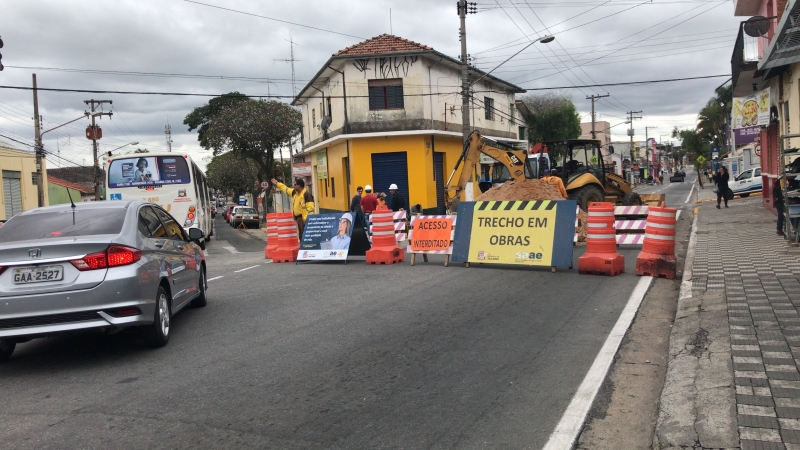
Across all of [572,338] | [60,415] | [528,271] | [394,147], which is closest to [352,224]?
[528,271]

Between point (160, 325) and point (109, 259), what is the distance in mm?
963

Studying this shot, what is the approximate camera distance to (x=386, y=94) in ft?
101

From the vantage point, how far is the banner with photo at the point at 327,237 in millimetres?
14031

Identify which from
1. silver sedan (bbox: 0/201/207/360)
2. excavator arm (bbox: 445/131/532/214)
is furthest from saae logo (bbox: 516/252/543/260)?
excavator arm (bbox: 445/131/532/214)

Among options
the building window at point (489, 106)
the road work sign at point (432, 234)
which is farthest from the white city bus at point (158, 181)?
the building window at point (489, 106)

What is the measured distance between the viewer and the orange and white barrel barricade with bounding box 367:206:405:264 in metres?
13.6

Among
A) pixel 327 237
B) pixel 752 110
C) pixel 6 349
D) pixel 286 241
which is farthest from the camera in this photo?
pixel 752 110

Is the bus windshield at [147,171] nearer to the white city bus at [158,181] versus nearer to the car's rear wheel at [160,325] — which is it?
the white city bus at [158,181]

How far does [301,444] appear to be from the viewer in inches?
169

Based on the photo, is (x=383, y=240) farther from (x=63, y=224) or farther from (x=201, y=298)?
(x=63, y=224)

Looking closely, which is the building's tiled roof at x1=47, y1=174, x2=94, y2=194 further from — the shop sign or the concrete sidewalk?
the concrete sidewalk

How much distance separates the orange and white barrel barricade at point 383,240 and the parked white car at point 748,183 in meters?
30.9

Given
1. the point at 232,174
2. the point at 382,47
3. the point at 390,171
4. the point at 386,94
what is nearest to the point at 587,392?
the point at 390,171

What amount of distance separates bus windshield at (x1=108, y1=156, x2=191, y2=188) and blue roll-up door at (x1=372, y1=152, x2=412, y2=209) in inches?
440
